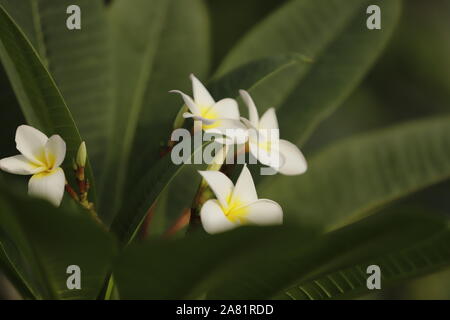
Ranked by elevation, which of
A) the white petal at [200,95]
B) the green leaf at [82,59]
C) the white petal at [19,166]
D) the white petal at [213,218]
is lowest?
the white petal at [213,218]

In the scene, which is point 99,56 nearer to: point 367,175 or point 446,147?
point 367,175

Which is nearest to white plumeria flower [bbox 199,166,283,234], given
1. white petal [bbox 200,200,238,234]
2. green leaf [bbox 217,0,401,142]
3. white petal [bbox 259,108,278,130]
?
white petal [bbox 200,200,238,234]

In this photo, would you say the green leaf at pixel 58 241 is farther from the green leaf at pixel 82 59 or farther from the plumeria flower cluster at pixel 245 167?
the green leaf at pixel 82 59

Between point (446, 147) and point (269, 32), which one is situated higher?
point (269, 32)

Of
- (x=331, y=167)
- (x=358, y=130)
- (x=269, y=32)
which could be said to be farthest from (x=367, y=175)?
(x=358, y=130)

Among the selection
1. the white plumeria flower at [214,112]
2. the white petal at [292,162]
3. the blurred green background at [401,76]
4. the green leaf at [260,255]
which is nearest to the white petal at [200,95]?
the white plumeria flower at [214,112]

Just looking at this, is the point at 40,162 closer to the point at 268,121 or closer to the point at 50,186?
the point at 50,186
